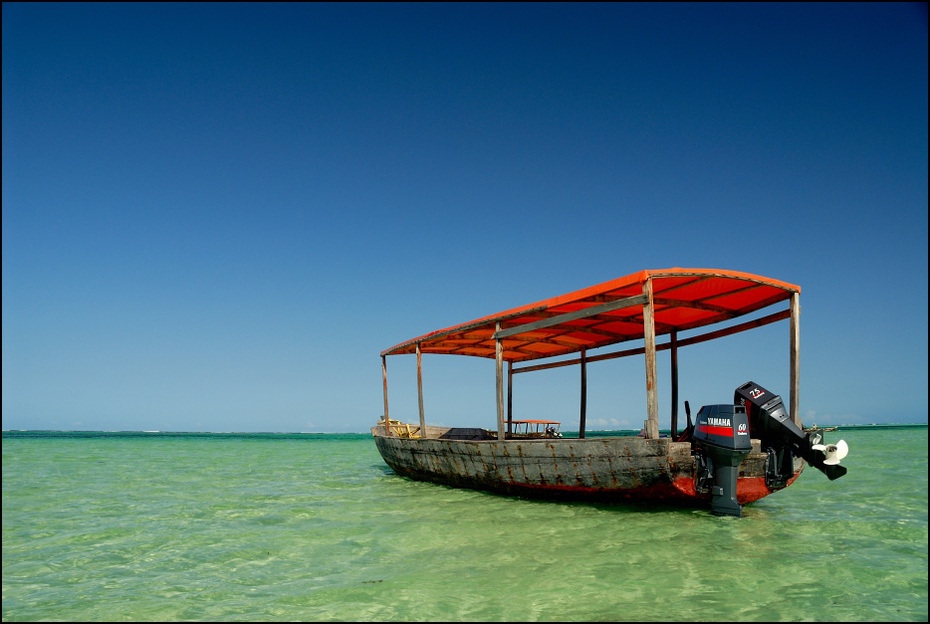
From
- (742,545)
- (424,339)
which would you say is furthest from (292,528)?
(742,545)

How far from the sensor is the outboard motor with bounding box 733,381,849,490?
→ 24.6ft

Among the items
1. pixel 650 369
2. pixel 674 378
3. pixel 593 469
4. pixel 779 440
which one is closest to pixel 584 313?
pixel 650 369

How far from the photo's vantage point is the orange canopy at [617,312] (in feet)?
26.6

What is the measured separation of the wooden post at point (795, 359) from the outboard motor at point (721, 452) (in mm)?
1173

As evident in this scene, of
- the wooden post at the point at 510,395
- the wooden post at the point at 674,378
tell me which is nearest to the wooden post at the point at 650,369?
the wooden post at the point at 674,378

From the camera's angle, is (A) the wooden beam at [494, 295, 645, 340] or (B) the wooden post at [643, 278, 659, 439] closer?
(B) the wooden post at [643, 278, 659, 439]

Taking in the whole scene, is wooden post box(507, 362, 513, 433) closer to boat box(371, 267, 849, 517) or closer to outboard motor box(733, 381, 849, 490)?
boat box(371, 267, 849, 517)

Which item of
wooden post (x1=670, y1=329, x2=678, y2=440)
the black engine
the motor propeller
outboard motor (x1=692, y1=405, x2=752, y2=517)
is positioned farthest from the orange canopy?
the motor propeller

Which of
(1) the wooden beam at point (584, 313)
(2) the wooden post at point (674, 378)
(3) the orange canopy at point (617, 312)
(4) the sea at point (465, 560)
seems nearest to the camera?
(4) the sea at point (465, 560)

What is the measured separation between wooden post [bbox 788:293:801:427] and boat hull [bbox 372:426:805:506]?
0.73m

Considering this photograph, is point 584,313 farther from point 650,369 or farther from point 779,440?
point 779,440

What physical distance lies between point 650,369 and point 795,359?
8.39ft

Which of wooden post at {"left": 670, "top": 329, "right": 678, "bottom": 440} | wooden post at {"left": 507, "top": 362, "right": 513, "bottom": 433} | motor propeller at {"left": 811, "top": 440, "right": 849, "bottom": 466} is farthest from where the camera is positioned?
wooden post at {"left": 507, "top": 362, "right": 513, "bottom": 433}

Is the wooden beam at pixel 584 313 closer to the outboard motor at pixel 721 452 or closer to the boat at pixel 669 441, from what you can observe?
the boat at pixel 669 441
